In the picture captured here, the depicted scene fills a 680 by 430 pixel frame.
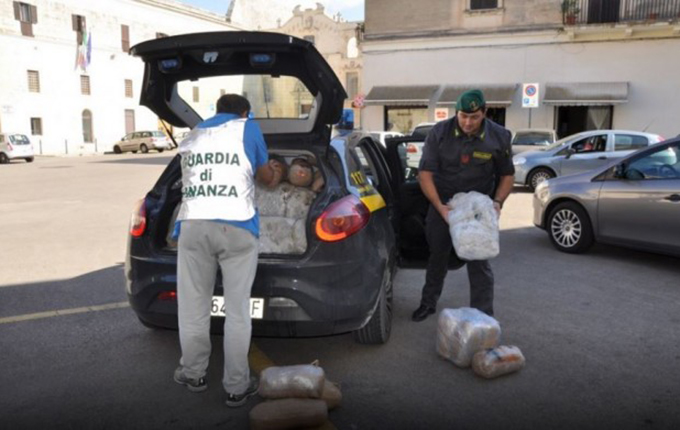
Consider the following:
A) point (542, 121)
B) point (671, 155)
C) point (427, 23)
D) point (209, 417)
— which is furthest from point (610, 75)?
point (209, 417)

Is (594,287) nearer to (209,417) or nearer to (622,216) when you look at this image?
(622,216)

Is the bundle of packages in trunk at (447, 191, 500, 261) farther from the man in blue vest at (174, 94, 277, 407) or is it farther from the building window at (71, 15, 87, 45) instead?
the building window at (71, 15, 87, 45)

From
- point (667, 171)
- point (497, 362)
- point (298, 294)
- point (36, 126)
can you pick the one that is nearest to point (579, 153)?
point (667, 171)

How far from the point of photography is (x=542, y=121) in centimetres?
2452

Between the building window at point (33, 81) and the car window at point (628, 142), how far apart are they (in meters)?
36.3

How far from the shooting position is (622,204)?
6.52m

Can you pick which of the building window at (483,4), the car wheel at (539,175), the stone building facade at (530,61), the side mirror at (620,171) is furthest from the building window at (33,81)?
the side mirror at (620,171)

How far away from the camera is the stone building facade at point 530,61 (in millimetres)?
22719

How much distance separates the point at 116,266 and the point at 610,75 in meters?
22.0

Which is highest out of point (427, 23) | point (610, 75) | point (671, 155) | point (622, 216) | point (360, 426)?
point (427, 23)

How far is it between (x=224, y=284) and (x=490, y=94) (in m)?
22.9

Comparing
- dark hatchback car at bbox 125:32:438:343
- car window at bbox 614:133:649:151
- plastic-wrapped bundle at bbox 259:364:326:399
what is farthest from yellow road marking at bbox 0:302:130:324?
car window at bbox 614:133:649:151

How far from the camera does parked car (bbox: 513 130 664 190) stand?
1280 cm

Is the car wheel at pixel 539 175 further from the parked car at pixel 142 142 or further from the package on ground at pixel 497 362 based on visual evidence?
the parked car at pixel 142 142
